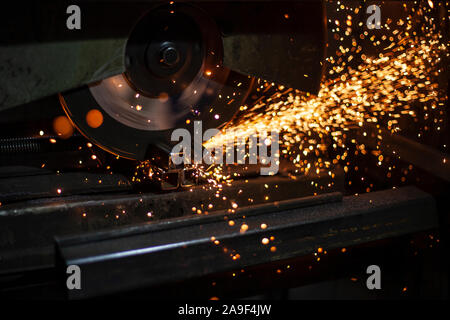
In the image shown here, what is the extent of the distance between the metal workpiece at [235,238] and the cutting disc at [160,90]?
0.31 meters

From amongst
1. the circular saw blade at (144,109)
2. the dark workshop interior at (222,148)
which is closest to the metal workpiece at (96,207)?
the dark workshop interior at (222,148)

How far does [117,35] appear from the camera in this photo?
3.78ft

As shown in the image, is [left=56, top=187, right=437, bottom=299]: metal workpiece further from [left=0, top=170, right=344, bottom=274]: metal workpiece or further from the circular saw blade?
the circular saw blade

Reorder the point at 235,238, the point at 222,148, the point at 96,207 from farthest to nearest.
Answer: the point at 222,148
the point at 96,207
the point at 235,238

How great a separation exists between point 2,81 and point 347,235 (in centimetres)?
89

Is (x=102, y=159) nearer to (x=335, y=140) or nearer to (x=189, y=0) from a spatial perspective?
(x=189, y=0)

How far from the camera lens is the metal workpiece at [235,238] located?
1021 millimetres

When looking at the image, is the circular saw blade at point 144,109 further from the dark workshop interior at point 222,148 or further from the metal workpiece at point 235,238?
the metal workpiece at point 235,238

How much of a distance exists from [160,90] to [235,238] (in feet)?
1.52

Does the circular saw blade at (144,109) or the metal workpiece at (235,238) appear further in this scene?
the circular saw blade at (144,109)

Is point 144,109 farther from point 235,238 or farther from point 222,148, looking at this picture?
point 235,238

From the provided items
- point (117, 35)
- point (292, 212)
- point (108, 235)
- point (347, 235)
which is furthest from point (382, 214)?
point (117, 35)

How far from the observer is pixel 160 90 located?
133 centimetres

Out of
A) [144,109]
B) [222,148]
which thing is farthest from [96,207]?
[222,148]
